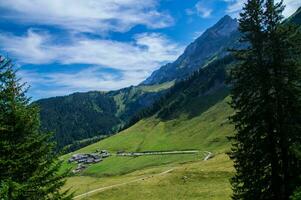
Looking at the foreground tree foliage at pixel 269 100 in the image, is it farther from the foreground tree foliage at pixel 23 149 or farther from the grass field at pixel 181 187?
the grass field at pixel 181 187

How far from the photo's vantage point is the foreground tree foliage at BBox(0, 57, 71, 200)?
2253cm

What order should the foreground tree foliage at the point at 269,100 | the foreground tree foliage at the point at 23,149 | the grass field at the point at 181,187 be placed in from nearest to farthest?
the foreground tree foliage at the point at 23,149
the foreground tree foliage at the point at 269,100
the grass field at the point at 181,187

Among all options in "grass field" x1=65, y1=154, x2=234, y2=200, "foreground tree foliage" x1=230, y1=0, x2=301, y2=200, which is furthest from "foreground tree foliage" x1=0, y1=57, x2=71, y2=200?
"grass field" x1=65, y1=154, x2=234, y2=200

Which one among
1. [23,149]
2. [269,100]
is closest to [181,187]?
[269,100]

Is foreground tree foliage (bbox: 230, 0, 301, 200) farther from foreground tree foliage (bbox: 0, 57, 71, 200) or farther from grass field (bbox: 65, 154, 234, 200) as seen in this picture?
grass field (bbox: 65, 154, 234, 200)

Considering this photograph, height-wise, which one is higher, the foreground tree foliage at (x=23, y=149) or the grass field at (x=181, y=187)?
the foreground tree foliage at (x=23, y=149)

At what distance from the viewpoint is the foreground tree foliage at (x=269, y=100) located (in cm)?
3048

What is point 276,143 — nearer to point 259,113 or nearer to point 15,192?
point 259,113

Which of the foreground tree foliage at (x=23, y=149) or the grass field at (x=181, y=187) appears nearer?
the foreground tree foliage at (x=23, y=149)

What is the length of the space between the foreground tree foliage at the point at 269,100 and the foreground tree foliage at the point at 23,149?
48.7 ft

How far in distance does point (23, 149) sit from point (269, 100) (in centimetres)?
1767

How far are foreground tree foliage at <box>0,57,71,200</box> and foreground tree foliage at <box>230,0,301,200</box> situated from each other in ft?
48.7

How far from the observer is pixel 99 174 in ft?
625

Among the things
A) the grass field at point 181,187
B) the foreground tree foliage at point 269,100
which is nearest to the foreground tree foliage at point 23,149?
the foreground tree foliage at point 269,100
